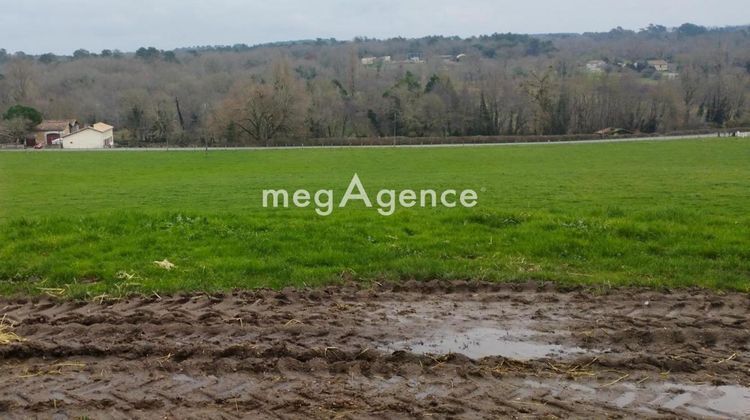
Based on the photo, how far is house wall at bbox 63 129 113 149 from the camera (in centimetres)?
10088

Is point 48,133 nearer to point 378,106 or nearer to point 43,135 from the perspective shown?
point 43,135

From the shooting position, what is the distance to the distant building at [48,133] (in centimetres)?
10475

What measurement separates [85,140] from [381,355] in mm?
106415

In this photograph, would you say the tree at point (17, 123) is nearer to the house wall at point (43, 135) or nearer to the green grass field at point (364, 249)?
the house wall at point (43, 135)

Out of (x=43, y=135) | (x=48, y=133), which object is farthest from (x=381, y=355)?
(x=43, y=135)

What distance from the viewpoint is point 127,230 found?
1255 cm

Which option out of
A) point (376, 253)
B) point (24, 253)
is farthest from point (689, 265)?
point (24, 253)

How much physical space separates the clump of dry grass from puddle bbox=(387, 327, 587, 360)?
13.7ft

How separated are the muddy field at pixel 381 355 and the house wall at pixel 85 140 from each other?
102 meters

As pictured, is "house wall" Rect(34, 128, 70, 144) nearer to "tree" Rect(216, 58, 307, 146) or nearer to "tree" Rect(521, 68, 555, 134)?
"tree" Rect(216, 58, 307, 146)

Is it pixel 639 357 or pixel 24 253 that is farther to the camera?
pixel 24 253

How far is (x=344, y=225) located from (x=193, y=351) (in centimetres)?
653

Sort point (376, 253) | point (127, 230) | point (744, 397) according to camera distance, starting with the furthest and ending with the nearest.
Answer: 1. point (127, 230)
2. point (376, 253)
3. point (744, 397)

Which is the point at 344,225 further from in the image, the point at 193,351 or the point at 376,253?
the point at 193,351
